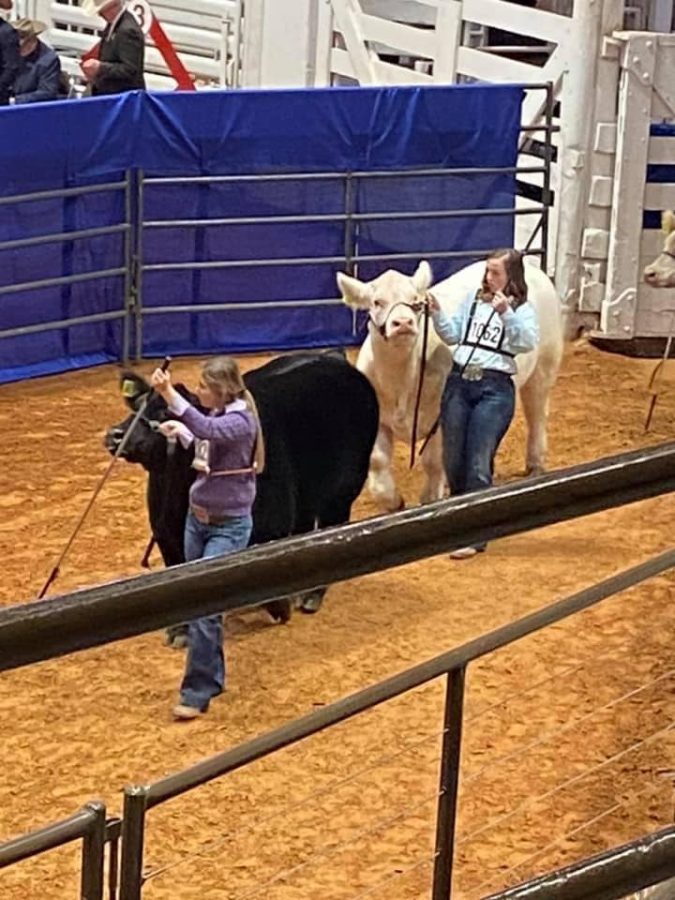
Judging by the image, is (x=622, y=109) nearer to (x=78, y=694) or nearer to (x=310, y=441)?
(x=310, y=441)

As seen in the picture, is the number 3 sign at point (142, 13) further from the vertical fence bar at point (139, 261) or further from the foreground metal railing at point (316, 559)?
the foreground metal railing at point (316, 559)

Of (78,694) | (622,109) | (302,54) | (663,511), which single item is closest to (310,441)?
(78,694)

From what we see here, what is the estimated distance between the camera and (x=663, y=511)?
8172mm

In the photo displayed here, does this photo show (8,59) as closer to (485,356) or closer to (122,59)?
(122,59)

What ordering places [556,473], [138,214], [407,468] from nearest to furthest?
1. [556,473]
2. [407,468]
3. [138,214]

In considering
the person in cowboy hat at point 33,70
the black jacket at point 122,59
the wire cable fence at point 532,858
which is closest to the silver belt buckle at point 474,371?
the wire cable fence at point 532,858

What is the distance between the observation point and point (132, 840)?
264cm

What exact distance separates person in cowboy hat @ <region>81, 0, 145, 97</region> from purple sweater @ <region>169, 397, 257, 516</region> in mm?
6069

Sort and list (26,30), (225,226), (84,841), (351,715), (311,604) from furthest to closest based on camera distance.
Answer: (26,30), (225,226), (311,604), (351,715), (84,841)

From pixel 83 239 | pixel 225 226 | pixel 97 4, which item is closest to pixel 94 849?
pixel 83 239

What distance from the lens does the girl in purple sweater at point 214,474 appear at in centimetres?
584

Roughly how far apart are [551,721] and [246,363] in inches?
208

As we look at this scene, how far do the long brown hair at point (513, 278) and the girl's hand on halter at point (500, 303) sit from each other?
3 centimetres

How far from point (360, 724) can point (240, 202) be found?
5.55 meters
